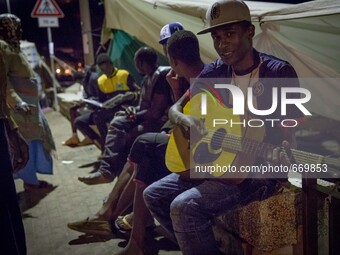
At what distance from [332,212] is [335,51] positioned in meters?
2.39

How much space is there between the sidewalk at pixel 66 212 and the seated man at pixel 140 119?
504 mm

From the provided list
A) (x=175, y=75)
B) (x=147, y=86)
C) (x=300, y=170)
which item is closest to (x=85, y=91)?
(x=147, y=86)

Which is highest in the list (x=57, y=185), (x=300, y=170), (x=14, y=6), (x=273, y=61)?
(x=14, y=6)

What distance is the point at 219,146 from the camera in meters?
2.38

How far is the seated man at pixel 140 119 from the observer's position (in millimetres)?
4047

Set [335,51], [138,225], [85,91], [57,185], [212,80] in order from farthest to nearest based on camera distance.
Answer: [85,91] < [57,185] < [335,51] < [138,225] < [212,80]

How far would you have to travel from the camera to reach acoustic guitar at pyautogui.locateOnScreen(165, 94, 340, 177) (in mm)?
2094

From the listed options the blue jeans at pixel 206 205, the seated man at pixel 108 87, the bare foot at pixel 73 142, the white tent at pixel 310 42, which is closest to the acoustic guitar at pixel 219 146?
the blue jeans at pixel 206 205

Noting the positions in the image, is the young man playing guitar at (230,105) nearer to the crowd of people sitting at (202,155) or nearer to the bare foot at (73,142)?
the crowd of people sitting at (202,155)

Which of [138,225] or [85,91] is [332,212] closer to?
[138,225]

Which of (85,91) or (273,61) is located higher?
(273,61)

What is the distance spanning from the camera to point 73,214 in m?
4.25

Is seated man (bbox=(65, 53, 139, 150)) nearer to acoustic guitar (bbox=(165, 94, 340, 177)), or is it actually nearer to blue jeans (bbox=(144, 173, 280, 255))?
acoustic guitar (bbox=(165, 94, 340, 177))

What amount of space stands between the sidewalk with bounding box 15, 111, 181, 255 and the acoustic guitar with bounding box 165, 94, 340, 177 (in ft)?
3.49
